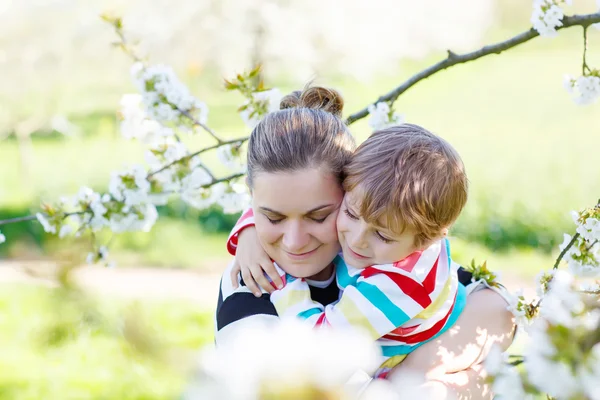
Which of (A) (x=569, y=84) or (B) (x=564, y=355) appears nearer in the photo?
(B) (x=564, y=355)

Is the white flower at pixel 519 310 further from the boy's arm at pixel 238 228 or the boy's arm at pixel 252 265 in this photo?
the boy's arm at pixel 238 228

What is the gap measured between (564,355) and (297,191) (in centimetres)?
100

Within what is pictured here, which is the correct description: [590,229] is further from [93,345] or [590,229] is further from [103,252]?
[103,252]

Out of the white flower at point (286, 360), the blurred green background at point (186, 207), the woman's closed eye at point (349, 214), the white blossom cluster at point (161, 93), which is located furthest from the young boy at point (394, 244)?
the white blossom cluster at point (161, 93)

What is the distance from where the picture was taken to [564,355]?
2.09ft

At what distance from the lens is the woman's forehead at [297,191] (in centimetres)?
160

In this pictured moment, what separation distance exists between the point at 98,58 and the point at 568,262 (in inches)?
459

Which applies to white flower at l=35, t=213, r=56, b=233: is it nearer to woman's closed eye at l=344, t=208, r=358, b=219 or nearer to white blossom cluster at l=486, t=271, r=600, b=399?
woman's closed eye at l=344, t=208, r=358, b=219

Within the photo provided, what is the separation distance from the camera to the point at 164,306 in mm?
5102

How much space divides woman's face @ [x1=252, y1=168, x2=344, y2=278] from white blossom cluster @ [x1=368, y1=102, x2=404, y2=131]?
717 mm

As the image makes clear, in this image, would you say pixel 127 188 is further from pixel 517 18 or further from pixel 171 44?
pixel 517 18

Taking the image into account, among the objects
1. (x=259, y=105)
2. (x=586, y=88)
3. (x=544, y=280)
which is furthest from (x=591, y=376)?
(x=586, y=88)

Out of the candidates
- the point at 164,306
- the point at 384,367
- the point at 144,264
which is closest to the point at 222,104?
the point at 144,264

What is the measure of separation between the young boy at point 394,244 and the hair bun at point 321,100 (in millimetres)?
273
